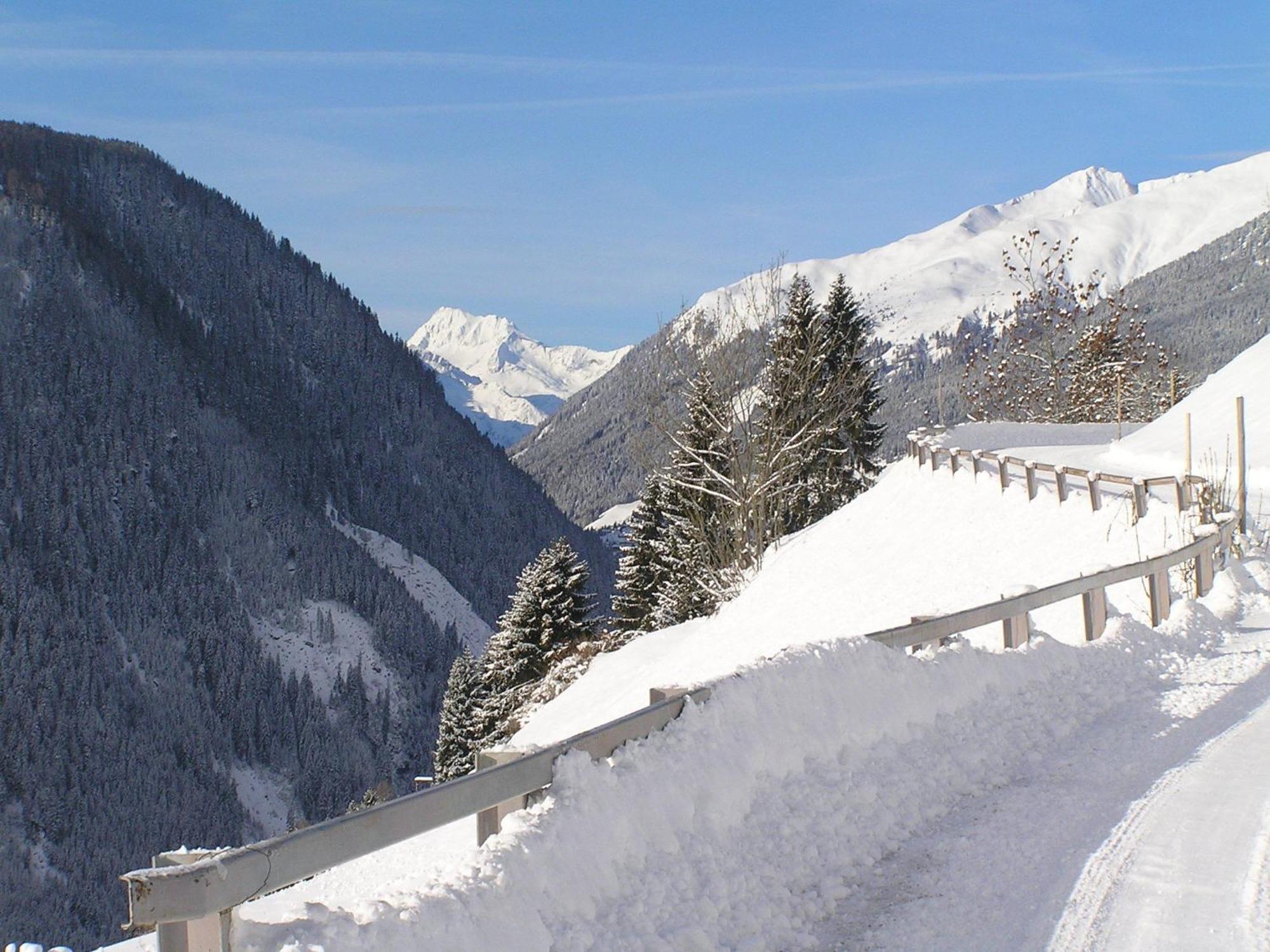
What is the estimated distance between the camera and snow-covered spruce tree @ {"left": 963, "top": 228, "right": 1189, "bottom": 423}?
54656 millimetres

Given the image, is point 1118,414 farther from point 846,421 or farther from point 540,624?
point 540,624

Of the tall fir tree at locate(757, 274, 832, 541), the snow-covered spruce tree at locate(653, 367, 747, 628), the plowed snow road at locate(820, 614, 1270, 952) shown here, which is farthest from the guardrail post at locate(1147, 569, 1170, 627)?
the tall fir tree at locate(757, 274, 832, 541)

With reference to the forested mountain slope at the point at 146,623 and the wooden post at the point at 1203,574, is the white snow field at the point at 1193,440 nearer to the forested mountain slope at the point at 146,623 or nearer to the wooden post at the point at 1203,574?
the wooden post at the point at 1203,574

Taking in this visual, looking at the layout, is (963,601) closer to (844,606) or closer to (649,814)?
(844,606)

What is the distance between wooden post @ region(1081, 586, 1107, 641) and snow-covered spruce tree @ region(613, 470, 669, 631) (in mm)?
29038

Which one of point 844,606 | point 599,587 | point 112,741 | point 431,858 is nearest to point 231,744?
point 112,741

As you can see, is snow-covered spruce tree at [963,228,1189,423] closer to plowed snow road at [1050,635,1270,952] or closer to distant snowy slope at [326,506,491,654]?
plowed snow road at [1050,635,1270,952]

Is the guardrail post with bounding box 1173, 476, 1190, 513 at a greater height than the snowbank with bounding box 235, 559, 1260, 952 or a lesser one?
greater

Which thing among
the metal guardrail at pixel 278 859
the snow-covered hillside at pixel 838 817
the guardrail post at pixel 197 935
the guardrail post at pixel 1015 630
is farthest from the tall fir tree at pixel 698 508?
the guardrail post at pixel 197 935

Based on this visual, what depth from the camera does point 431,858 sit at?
8.41 meters

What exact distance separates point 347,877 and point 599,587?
542ft

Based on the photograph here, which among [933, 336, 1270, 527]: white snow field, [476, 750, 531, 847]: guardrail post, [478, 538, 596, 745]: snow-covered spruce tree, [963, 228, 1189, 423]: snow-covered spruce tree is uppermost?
[963, 228, 1189, 423]: snow-covered spruce tree

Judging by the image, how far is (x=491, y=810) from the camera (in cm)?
495

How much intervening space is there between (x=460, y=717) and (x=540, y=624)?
47.6 ft
